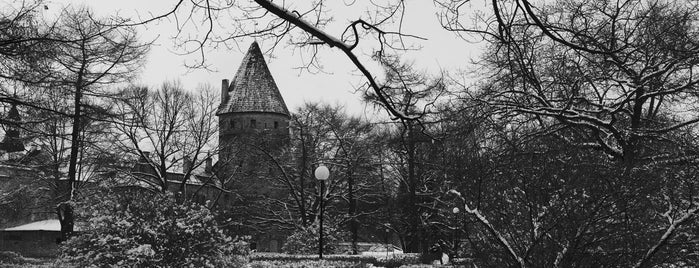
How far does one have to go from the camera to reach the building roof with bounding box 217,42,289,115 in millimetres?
55562

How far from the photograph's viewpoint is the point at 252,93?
56.4 metres

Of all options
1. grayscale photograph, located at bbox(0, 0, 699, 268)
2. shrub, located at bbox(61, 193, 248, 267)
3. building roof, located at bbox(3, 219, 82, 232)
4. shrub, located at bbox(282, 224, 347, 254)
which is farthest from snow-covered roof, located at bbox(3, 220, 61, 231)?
shrub, located at bbox(61, 193, 248, 267)

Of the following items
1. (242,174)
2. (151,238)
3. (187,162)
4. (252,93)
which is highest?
(252,93)

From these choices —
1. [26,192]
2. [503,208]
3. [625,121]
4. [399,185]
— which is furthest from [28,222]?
[503,208]

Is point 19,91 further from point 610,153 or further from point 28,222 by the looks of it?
point 28,222

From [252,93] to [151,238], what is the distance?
143ft

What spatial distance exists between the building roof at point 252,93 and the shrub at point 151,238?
134ft

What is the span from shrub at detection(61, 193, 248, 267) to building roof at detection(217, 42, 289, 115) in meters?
40.9

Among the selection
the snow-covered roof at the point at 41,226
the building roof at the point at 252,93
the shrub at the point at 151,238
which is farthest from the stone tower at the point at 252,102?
the shrub at the point at 151,238

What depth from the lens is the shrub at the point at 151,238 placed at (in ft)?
43.0

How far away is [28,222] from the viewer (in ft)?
158

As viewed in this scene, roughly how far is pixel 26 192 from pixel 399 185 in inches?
795

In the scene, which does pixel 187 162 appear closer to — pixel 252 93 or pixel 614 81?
pixel 252 93

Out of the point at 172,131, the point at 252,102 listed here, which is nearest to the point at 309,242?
the point at 172,131
